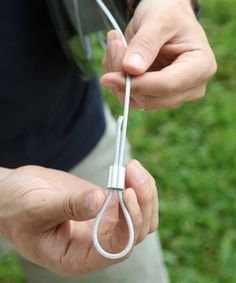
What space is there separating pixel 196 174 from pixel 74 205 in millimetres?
1221

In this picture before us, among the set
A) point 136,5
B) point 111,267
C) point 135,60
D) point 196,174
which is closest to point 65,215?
point 135,60

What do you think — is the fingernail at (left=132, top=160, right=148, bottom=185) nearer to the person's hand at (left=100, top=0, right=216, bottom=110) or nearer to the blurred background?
the person's hand at (left=100, top=0, right=216, bottom=110)

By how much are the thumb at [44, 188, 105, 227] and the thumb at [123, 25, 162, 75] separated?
158 mm

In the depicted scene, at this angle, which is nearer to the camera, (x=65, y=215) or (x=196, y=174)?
(x=65, y=215)

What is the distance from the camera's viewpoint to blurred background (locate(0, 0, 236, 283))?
167cm

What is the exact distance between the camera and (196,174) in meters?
1.84

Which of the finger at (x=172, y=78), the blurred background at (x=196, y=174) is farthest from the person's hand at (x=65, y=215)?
the blurred background at (x=196, y=174)

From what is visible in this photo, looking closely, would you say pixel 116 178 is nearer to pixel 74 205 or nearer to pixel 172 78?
pixel 74 205

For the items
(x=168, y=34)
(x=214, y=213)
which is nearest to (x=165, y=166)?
(x=214, y=213)

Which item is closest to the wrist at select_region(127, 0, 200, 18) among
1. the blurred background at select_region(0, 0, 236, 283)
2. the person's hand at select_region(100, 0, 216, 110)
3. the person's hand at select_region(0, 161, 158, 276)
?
the person's hand at select_region(100, 0, 216, 110)

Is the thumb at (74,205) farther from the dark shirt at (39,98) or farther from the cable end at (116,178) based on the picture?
the dark shirt at (39,98)

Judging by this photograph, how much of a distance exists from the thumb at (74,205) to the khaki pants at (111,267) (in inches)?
17.4

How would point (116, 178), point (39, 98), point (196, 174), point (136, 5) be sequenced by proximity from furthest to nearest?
point (196, 174) < point (39, 98) < point (136, 5) < point (116, 178)

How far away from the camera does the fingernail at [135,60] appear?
73 cm
